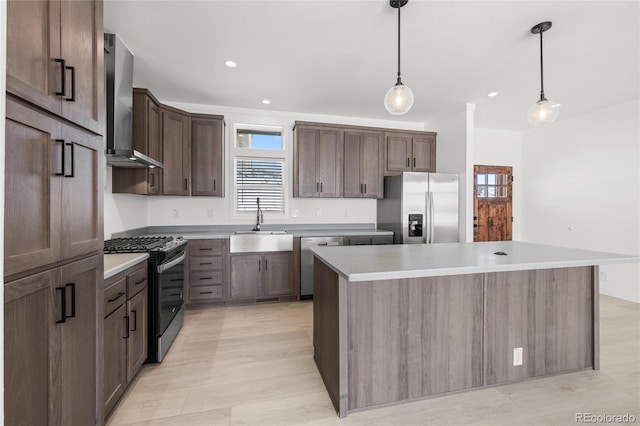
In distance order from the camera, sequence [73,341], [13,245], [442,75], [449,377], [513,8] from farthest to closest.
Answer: [442,75]
[513,8]
[449,377]
[73,341]
[13,245]

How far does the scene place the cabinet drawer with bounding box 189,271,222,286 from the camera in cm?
347

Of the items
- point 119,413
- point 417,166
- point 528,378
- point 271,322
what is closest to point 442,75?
point 417,166

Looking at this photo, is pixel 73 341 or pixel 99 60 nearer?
pixel 73 341

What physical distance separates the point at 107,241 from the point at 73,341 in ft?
5.70

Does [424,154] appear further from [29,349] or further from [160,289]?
[29,349]

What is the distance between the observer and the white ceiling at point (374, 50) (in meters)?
2.04

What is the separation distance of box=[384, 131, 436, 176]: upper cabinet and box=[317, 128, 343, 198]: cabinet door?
76 centimetres

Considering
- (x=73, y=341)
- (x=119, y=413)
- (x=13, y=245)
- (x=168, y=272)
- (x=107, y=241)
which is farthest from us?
(x=107, y=241)

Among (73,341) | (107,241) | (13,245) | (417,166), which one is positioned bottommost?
(73,341)

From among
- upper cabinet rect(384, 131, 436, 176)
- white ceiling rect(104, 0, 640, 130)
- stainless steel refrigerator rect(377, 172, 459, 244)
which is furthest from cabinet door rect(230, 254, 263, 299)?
upper cabinet rect(384, 131, 436, 176)

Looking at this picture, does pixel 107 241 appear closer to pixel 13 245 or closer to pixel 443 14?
pixel 13 245

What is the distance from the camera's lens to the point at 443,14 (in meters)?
2.06

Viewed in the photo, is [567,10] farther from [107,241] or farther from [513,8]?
[107,241]

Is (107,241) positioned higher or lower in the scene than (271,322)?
higher
